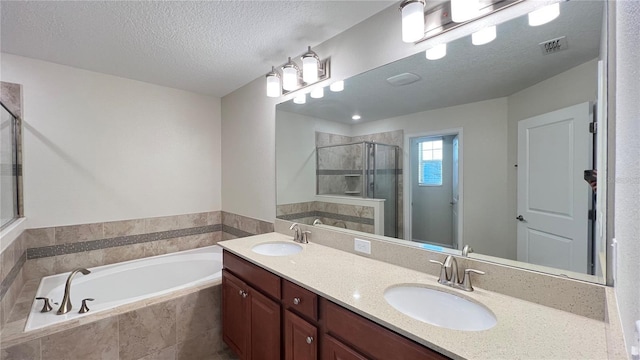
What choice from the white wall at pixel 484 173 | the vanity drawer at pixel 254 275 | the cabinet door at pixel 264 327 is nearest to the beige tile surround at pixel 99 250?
the vanity drawer at pixel 254 275

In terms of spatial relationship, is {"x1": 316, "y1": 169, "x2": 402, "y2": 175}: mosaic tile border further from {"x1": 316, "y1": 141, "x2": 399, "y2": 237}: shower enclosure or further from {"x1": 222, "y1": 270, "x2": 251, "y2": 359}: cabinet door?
{"x1": 222, "y1": 270, "x2": 251, "y2": 359}: cabinet door

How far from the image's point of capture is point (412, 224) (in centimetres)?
157

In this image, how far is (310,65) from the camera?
1.91 meters

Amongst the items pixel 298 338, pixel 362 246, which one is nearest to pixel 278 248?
pixel 362 246

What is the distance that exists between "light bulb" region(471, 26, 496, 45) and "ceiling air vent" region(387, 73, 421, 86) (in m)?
0.32

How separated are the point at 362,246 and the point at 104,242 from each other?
2.54 meters

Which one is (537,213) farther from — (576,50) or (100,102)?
(100,102)

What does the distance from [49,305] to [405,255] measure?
2.38 metres

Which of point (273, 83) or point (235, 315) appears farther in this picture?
point (273, 83)

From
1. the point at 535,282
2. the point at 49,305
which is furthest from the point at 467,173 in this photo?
the point at 49,305

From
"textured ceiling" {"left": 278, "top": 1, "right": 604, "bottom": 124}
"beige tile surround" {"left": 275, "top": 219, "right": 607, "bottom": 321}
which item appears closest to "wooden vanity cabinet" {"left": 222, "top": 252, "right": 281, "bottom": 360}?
"beige tile surround" {"left": 275, "top": 219, "right": 607, "bottom": 321}

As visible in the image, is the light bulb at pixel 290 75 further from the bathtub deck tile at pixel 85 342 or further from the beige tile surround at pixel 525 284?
the bathtub deck tile at pixel 85 342

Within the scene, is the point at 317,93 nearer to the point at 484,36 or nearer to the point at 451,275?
the point at 484,36

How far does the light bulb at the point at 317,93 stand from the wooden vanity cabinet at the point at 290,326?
136 centimetres
